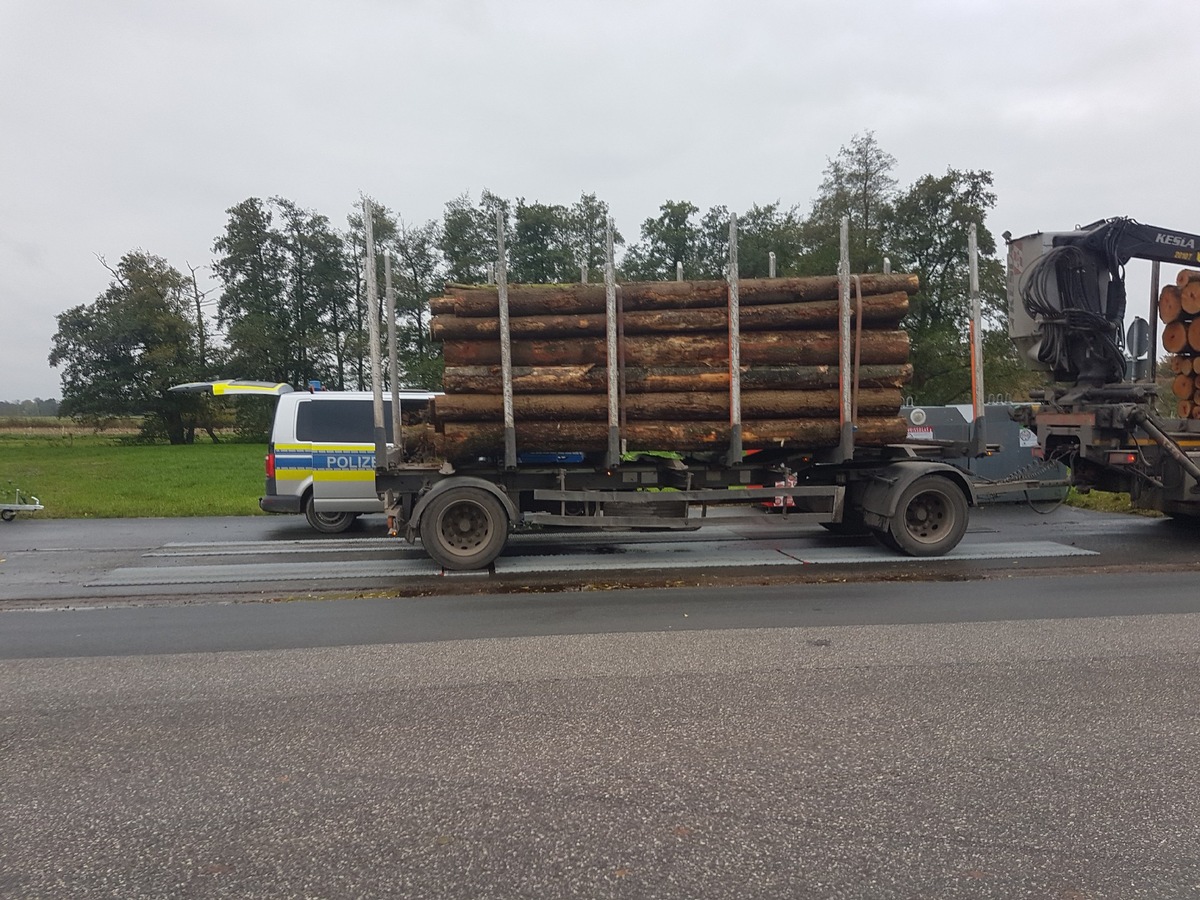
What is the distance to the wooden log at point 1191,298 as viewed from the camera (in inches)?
478

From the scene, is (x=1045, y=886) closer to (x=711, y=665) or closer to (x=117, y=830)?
(x=711, y=665)

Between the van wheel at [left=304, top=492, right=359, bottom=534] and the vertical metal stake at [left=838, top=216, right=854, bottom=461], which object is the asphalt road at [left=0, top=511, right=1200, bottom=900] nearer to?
the vertical metal stake at [left=838, top=216, right=854, bottom=461]

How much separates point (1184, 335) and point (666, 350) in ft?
27.8

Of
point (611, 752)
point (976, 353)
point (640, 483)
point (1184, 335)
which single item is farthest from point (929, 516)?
point (611, 752)

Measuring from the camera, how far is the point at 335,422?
40.0 feet

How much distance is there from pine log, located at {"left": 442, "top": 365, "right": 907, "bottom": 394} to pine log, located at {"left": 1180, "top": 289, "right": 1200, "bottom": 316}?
20.4 feet

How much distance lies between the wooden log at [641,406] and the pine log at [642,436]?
0.27 feet

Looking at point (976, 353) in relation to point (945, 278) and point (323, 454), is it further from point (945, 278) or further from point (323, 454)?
point (945, 278)

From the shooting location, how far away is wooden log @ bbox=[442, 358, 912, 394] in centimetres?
959

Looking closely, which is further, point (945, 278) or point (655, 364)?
point (945, 278)

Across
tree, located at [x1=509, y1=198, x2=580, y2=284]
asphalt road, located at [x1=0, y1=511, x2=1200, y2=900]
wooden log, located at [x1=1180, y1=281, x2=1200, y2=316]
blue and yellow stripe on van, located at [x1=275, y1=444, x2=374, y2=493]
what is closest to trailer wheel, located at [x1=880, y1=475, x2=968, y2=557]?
asphalt road, located at [x1=0, y1=511, x2=1200, y2=900]

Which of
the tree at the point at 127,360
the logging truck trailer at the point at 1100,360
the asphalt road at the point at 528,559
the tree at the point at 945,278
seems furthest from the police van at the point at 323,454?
the tree at the point at 127,360

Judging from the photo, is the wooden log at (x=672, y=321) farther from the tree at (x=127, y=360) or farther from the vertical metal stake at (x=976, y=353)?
the tree at (x=127, y=360)

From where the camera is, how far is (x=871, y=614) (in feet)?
22.6
